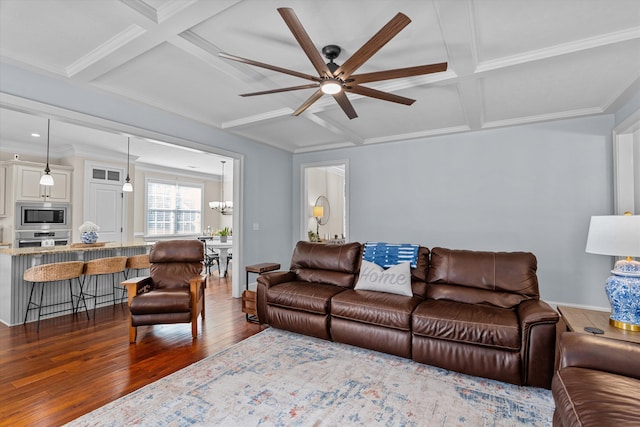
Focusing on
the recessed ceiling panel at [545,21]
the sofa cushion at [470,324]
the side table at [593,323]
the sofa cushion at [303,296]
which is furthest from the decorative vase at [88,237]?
the side table at [593,323]

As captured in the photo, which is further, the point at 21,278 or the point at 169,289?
the point at 21,278

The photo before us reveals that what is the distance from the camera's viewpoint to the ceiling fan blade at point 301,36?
5.54 feet

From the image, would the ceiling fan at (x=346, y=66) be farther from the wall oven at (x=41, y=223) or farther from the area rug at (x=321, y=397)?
the wall oven at (x=41, y=223)

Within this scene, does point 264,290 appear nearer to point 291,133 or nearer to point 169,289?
point 169,289

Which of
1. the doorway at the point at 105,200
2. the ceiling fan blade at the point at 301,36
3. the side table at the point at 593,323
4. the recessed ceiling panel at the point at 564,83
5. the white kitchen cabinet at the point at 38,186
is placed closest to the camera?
the ceiling fan blade at the point at 301,36

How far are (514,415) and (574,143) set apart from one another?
3.71m

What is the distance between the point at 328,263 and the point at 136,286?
6.82 feet

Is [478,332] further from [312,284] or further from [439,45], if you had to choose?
[439,45]

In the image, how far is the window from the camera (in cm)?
806

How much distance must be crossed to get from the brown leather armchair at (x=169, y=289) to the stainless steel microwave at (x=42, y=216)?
11.8 feet

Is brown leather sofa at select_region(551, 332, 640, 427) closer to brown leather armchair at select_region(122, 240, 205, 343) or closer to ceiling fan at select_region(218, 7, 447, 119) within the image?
ceiling fan at select_region(218, 7, 447, 119)

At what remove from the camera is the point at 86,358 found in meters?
2.77

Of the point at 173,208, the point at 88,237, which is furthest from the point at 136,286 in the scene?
the point at 173,208

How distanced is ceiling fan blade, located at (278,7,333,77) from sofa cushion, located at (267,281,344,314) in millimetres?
2073
